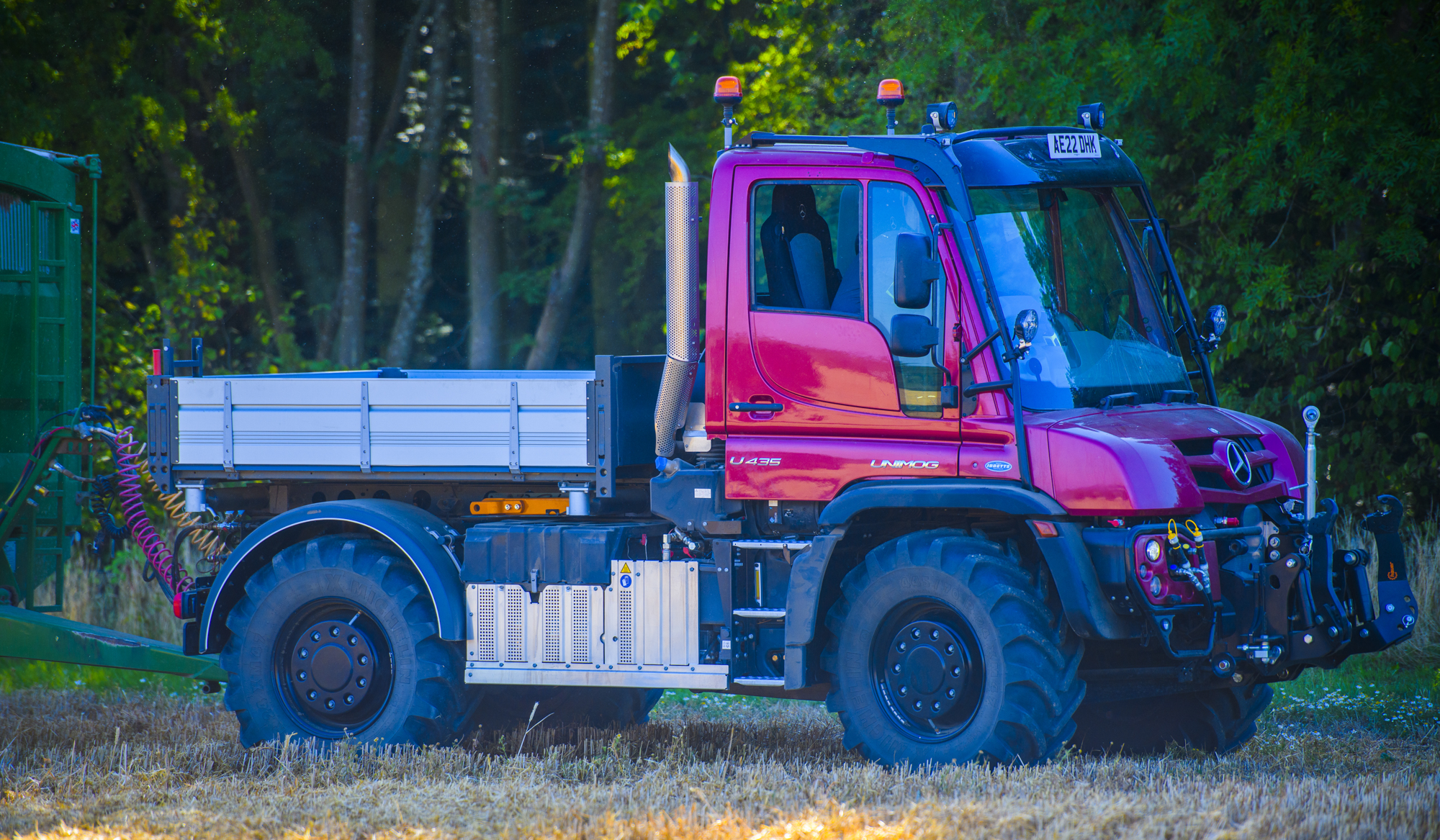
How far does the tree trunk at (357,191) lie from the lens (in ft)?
65.0

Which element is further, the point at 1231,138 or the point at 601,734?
the point at 1231,138

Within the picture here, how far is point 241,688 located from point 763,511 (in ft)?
9.98

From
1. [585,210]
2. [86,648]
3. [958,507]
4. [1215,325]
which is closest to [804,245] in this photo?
[958,507]

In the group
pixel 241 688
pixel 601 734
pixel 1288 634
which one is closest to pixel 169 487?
pixel 241 688

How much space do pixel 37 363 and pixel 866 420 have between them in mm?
5615

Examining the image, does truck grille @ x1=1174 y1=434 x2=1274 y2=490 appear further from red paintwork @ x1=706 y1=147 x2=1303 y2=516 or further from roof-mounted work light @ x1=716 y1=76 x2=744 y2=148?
roof-mounted work light @ x1=716 y1=76 x2=744 y2=148

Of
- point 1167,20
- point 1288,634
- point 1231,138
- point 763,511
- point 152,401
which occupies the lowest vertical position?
point 1288,634

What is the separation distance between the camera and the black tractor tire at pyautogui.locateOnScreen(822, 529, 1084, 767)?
21.5 ft

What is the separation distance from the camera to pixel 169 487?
8227 millimetres

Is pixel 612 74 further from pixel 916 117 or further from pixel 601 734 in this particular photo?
pixel 601 734

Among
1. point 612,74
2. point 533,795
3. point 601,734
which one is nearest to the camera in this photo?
point 533,795

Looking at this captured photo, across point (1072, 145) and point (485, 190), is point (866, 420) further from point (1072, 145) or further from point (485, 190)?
point (485, 190)

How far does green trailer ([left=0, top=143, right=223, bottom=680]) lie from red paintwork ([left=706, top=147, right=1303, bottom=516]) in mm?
4282

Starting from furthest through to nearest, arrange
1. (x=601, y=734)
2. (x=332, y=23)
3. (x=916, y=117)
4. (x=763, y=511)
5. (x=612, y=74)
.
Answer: (x=332, y=23), (x=612, y=74), (x=916, y=117), (x=601, y=734), (x=763, y=511)
